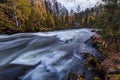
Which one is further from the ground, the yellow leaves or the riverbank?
the yellow leaves

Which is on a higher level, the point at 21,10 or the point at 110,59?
the point at 21,10

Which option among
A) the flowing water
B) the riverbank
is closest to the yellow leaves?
the flowing water

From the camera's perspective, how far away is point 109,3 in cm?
1541

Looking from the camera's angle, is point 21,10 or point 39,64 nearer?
point 39,64

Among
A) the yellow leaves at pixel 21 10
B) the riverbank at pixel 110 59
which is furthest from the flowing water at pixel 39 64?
the yellow leaves at pixel 21 10

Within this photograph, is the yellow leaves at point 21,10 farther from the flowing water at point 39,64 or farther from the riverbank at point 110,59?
the riverbank at point 110,59

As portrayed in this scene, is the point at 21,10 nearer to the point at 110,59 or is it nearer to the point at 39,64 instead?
the point at 39,64

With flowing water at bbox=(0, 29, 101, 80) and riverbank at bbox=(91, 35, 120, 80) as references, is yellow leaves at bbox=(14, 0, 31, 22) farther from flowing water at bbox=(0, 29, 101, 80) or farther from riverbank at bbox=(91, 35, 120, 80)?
riverbank at bbox=(91, 35, 120, 80)

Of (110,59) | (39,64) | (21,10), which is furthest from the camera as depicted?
(21,10)

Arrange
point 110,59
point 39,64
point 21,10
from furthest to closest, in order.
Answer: point 21,10
point 110,59
point 39,64

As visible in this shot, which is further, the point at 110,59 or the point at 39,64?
the point at 110,59

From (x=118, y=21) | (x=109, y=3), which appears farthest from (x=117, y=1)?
(x=118, y=21)

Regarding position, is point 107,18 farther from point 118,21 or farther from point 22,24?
point 22,24

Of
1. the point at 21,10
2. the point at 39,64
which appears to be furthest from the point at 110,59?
the point at 21,10
